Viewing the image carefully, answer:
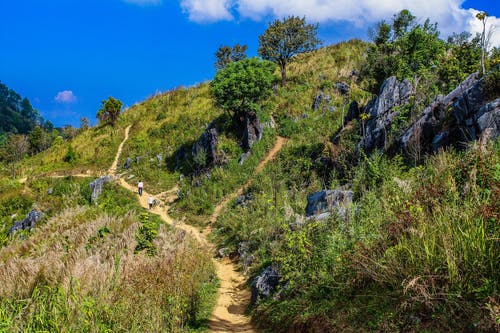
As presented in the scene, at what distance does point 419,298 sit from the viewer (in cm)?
350

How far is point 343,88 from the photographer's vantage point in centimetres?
2869

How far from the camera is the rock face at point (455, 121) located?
33.1ft

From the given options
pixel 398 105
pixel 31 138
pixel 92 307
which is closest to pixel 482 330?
pixel 92 307

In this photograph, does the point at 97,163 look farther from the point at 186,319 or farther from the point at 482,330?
the point at 482,330

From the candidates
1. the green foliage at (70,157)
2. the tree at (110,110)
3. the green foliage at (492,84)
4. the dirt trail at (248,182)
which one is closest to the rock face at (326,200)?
the green foliage at (492,84)

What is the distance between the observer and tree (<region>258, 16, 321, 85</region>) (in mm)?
31109

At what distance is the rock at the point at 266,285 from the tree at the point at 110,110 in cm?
3695

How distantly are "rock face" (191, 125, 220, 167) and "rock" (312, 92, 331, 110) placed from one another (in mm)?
8615

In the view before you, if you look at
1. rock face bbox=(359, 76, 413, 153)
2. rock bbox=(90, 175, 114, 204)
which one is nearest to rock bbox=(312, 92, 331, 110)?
rock face bbox=(359, 76, 413, 153)

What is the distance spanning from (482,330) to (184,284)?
4.88 meters

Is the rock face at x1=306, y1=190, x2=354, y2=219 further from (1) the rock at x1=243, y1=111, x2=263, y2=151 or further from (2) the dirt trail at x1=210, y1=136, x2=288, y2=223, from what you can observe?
(1) the rock at x1=243, y1=111, x2=263, y2=151

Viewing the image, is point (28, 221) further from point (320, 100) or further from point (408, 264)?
point (320, 100)

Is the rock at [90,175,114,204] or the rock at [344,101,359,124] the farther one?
the rock at [90,175,114,204]

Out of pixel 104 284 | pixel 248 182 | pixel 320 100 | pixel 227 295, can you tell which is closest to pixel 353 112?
pixel 320 100
